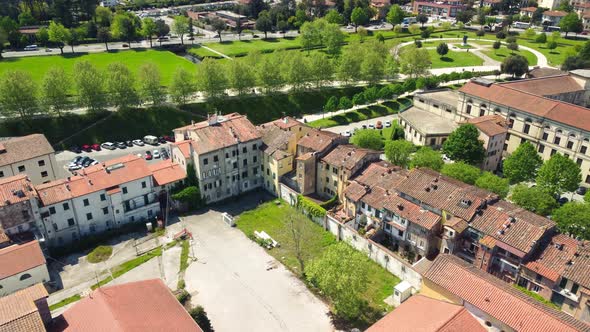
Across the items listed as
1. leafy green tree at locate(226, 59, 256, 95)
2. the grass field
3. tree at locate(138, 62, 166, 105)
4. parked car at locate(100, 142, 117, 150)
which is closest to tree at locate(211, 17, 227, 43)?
the grass field

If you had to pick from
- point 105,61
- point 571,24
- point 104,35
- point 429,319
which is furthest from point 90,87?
point 571,24

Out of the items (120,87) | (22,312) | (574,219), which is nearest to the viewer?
(22,312)

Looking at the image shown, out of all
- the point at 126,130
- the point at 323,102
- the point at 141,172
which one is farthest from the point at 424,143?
the point at 126,130

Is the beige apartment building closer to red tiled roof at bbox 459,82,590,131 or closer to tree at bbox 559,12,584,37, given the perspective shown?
red tiled roof at bbox 459,82,590,131

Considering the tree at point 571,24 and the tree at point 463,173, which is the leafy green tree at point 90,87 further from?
the tree at point 571,24

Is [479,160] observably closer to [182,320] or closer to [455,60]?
[182,320]

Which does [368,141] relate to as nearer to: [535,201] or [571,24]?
[535,201]
